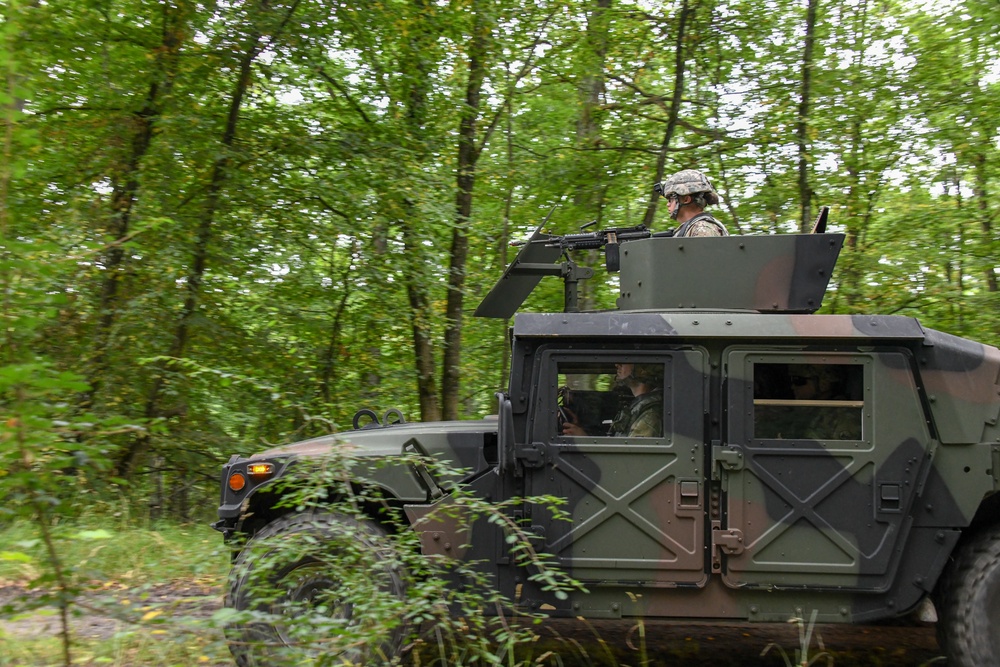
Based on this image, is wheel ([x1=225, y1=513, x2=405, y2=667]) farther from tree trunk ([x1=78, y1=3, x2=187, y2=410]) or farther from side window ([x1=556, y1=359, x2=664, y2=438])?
tree trunk ([x1=78, y1=3, x2=187, y2=410])

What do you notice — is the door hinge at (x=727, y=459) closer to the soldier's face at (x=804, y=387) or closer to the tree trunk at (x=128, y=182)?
the soldier's face at (x=804, y=387)

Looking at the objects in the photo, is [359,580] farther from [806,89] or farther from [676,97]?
[806,89]

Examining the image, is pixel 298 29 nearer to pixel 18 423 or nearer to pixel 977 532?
pixel 18 423

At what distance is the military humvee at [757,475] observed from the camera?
4.41m

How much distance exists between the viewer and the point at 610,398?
463 centimetres

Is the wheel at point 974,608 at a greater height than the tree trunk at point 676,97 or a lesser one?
lesser

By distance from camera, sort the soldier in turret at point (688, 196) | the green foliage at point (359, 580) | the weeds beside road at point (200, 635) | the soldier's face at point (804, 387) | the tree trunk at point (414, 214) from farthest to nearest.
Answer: the tree trunk at point (414, 214)
the soldier in turret at point (688, 196)
the soldier's face at point (804, 387)
the weeds beside road at point (200, 635)
the green foliage at point (359, 580)

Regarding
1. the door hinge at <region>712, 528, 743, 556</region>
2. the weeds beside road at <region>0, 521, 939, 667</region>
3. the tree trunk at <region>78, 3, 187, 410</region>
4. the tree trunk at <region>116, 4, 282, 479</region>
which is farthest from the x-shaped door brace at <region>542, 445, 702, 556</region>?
the tree trunk at <region>78, 3, 187, 410</region>

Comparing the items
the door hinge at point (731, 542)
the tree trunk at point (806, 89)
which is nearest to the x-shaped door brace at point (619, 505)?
the door hinge at point (731, 542)

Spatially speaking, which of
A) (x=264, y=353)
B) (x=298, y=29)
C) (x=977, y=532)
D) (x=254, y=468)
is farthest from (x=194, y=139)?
(x=977, y=532)

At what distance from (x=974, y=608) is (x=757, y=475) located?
1.17 meters

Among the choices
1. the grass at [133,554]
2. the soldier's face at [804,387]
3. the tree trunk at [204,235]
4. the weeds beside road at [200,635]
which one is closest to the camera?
the weeds beside road at [200,635]

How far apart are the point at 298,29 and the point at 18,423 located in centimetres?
623

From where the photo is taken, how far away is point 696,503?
4418 millimetres
